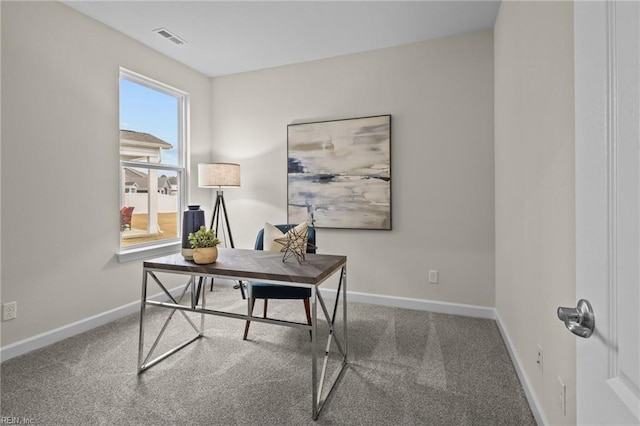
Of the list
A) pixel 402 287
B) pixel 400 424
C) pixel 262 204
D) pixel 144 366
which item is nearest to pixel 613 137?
pixel 400 424

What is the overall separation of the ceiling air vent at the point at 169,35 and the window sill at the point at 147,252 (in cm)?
211

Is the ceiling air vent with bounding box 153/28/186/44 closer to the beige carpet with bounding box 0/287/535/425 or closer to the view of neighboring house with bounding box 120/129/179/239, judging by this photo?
the view of neighboring house with bounding box 120/129/179/239

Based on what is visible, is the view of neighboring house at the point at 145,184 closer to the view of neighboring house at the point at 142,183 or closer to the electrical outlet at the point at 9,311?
the view of neighboring house at the point at 142,183

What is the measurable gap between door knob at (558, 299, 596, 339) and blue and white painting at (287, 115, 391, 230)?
2.75m

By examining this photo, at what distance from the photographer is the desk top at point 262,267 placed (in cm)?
177

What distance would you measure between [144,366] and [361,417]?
1453 mm

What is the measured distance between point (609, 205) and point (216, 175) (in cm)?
347

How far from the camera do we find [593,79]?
24.8 inches

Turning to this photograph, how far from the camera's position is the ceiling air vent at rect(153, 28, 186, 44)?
3084 millimetres

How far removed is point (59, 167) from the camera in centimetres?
265

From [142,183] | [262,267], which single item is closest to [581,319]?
[262,267]

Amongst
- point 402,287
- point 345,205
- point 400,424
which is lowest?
point 400,424

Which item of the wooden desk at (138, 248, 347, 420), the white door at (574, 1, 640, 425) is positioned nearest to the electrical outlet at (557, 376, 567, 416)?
the white door at (574, 1, 640, 425)

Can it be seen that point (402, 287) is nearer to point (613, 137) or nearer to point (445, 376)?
point (445, 376)
